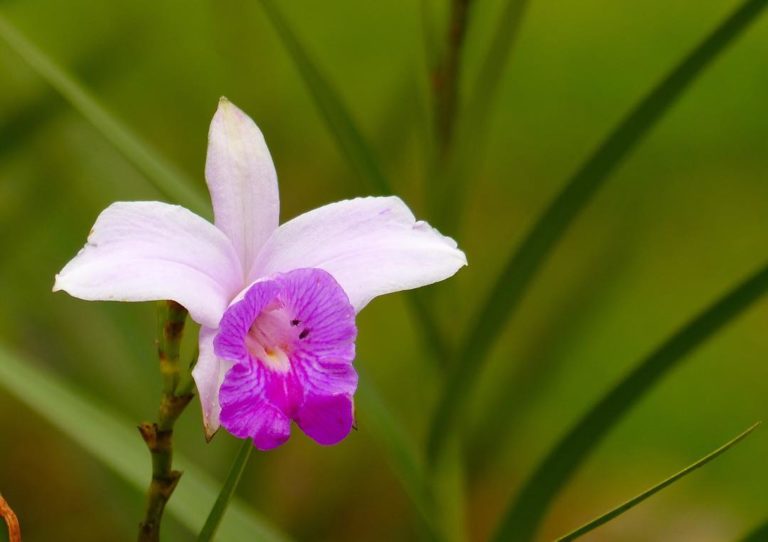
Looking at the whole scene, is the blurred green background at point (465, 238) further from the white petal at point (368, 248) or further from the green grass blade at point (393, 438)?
the white petal at point (368, 248)

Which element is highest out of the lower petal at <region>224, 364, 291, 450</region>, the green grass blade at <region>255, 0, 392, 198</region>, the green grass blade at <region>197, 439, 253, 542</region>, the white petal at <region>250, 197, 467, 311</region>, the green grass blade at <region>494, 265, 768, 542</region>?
the green grass blade at <region>255, 0, 392, 198</region>

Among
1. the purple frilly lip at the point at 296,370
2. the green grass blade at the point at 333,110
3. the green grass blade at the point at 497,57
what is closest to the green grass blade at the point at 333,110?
the green grass blade at the point at 333,110

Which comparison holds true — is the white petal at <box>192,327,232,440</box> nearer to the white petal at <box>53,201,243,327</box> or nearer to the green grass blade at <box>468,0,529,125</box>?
the white petal at <box>53,201,243,327</box>

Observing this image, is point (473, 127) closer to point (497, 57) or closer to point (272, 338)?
point (497, 57)

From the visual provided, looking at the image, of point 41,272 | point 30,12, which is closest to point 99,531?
point 41,272

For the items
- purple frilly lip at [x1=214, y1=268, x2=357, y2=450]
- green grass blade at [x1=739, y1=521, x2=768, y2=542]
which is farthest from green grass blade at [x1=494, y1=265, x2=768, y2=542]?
purple frilly lip at [x1=214, y1=268, x2=357, y2=450]

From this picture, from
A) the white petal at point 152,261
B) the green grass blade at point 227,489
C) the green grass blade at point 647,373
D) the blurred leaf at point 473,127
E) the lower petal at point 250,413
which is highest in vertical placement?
the blurred leaf at point 473,127

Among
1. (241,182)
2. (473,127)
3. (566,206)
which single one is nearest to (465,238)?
(473,127)

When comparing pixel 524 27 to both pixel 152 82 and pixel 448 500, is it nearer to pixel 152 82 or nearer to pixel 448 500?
pixel 152 82
